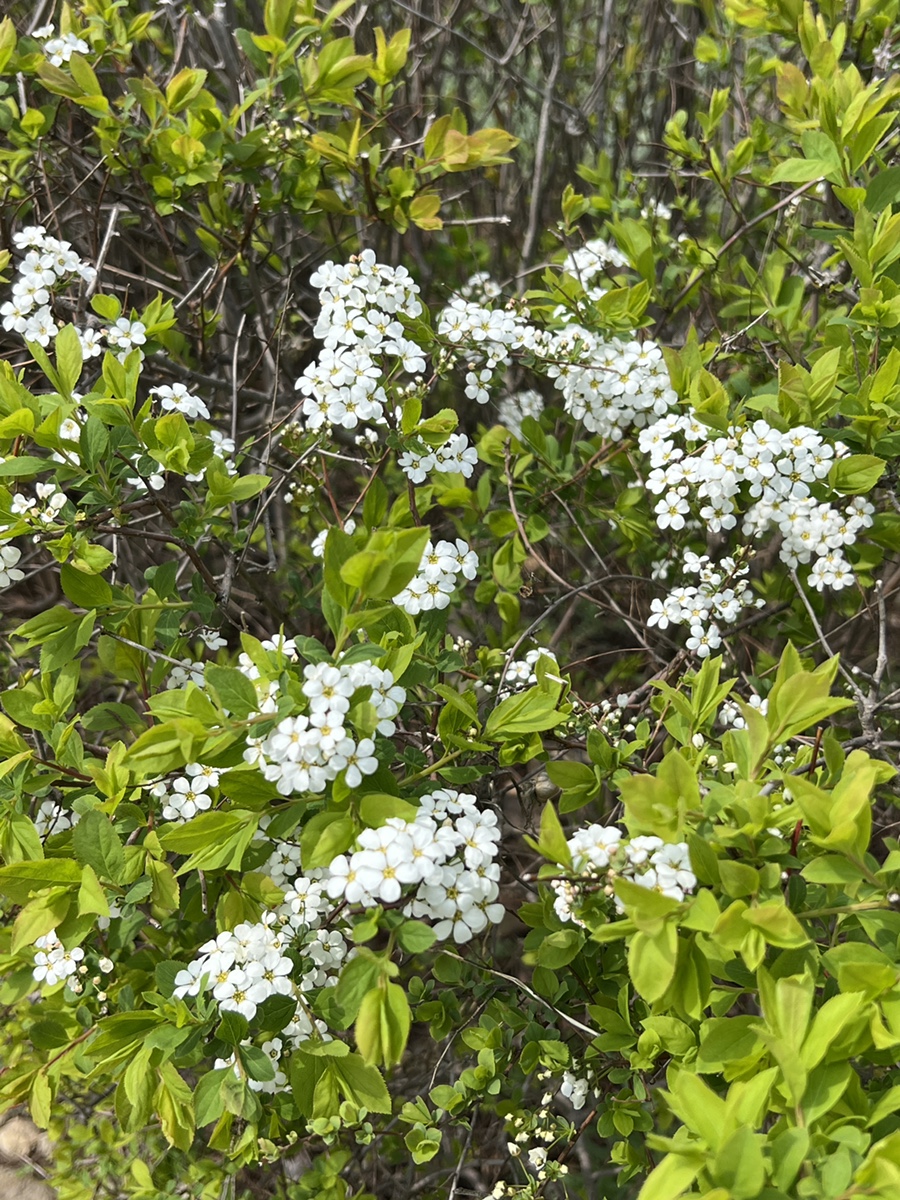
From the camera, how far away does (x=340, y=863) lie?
1311 mm

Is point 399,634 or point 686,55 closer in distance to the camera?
point 399,634

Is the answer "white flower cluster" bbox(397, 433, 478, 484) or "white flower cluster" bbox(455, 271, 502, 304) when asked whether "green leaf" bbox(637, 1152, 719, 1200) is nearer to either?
"white flower cluster" bbox(397, 433, 478, 484)

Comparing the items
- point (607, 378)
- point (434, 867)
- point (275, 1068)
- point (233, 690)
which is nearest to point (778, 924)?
point (434, 867)

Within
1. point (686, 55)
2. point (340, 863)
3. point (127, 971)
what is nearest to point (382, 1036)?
point (340, 863)

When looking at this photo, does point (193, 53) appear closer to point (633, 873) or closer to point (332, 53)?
point (332, 53)

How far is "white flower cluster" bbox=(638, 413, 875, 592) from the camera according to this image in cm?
187

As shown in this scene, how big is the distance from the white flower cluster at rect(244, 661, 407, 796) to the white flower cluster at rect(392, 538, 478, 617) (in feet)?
1.31

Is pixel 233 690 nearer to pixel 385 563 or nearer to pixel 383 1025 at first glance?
pixel 385 563

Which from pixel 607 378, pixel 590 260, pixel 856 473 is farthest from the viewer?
pixel 590 260

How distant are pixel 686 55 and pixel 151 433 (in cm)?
350

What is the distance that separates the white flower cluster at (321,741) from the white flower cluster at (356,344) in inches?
27.6

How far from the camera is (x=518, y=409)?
3.09m

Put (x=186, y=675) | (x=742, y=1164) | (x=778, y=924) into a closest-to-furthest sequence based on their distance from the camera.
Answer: (x=742, y=1164) < (x=778, y=924) < (x=186, y=675)

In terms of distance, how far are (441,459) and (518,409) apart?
113 centimetres
